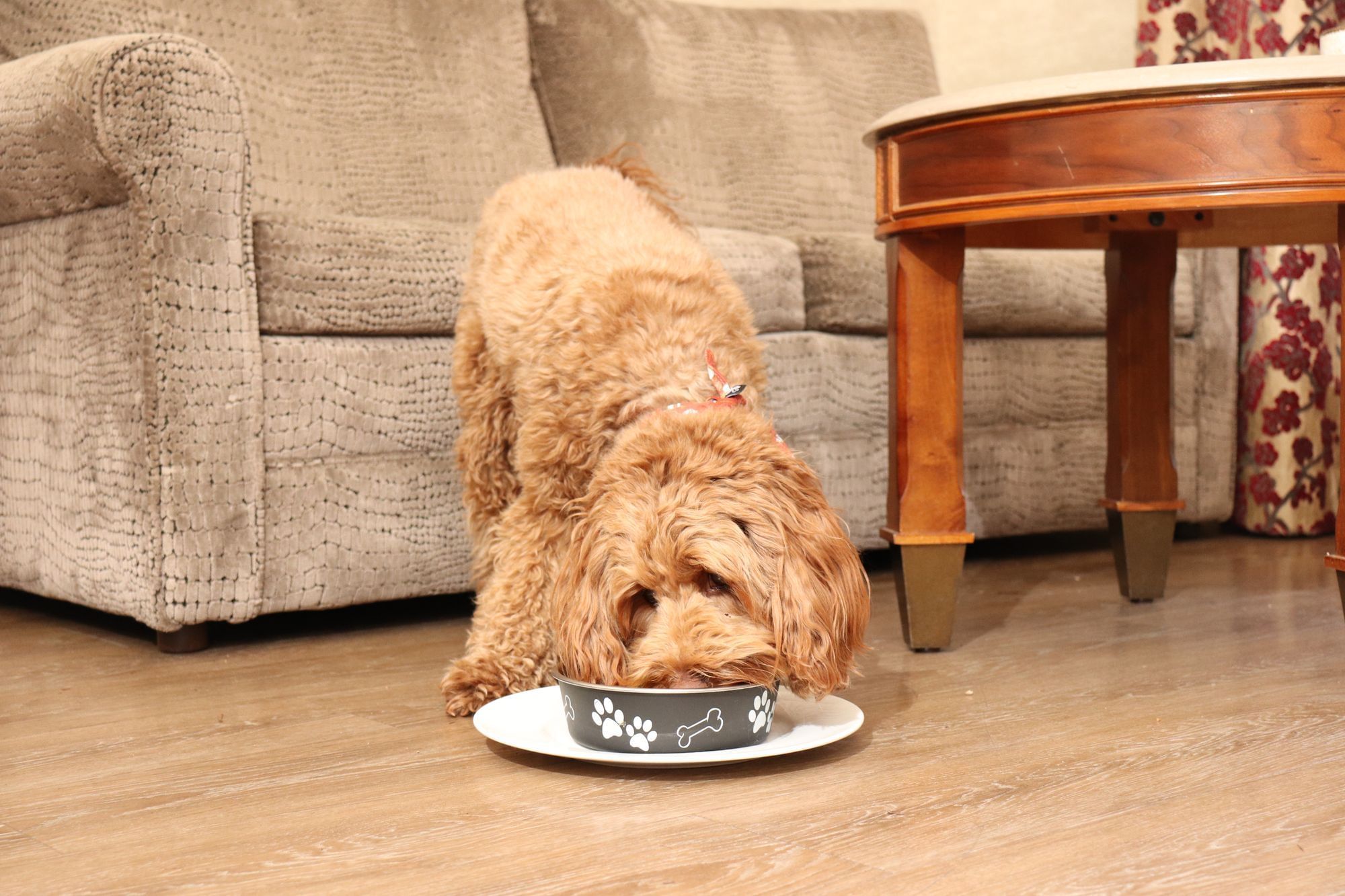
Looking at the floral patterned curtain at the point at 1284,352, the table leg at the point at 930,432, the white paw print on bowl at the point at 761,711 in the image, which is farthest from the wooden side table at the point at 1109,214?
the floral patterned curtain at the point at 1284,352

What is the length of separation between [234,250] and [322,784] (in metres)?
0.96

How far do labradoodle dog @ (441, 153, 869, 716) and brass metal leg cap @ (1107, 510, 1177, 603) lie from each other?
0.99 m

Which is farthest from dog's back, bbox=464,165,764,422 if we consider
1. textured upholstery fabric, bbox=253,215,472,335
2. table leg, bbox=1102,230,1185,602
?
table leg, bbox=1102,230,1185,602

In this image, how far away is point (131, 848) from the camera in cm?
123

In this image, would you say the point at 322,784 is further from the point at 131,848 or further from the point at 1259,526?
the point at 1259,526

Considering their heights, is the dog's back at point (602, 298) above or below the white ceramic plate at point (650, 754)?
above

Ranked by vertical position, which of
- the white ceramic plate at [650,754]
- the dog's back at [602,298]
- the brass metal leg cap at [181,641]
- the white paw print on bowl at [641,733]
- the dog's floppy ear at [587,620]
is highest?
the dog's back at [602,298]

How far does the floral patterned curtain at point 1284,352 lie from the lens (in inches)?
135

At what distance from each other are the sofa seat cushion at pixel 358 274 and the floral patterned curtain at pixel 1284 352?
1759 millimetres

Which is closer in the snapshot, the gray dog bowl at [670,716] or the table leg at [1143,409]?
the gray dog bowl at [670,716]

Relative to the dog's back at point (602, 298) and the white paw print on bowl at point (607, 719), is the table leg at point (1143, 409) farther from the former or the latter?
the white paw print on bowl at point (607, 719)

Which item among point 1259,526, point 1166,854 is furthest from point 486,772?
point 1259,526

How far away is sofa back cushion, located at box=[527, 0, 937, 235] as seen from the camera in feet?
10.9

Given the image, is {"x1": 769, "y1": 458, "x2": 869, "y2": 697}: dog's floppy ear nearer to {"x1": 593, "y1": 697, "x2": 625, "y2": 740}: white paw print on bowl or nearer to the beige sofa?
{"x1": 593, "y1": 697, "x2": 625, "y2": 740}: white paw print on bowl
